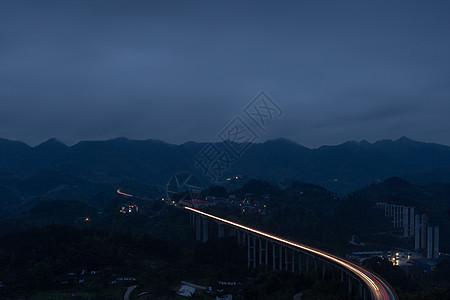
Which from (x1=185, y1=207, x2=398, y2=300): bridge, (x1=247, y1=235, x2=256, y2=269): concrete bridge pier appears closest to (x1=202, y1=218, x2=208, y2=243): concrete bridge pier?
(x1=185, y1=207, x2=398, y2=300): bridge

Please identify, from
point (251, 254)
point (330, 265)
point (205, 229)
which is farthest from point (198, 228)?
point (330, 265)

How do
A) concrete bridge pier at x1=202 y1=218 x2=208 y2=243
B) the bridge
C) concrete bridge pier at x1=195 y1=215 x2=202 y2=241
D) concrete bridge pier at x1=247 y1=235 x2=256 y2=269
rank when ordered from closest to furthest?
1. the bridge
2. concrete bridge pier at x1=247 y1=235 x2=256 y2=269
3. concrete bridge pier at x1=202 y1=218 x2=208 y2=243
4. concrete bridge pier at x1=195 y1=215 x2=202 y2=241

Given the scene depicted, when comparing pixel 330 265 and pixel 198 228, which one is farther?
pixel 198 228

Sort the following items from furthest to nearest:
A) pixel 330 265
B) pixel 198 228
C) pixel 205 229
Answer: pixel 198 228, pixel 205 229, pixel 330 265

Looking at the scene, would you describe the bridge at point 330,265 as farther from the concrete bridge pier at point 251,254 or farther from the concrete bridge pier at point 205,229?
the concrete bridge pier at point 205,229

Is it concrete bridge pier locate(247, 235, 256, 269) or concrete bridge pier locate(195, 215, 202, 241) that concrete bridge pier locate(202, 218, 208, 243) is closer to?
concrete bridge pier locate(195, 215, 202, 241)

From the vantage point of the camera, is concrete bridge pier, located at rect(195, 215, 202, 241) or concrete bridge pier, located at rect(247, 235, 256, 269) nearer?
concrete bridge pier, located at rect(247, 235, 256, 269)

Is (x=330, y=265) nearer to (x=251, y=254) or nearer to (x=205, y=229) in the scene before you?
(x=251, y=254)

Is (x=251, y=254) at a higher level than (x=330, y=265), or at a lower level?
lower

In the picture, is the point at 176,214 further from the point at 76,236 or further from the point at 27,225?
the point at 27,225

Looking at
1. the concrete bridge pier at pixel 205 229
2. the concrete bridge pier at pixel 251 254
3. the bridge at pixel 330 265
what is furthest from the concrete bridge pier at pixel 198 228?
the concrete bridge pier at pixel 251 254

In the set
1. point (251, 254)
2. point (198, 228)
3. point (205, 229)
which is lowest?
point (251, 254)

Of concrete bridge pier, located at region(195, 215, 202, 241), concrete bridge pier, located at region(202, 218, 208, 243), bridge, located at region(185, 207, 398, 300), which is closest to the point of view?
bridge, located at region(185, 207, 398, 300)

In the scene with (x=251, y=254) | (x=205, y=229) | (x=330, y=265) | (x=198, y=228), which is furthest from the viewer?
(x=198, y=228)
